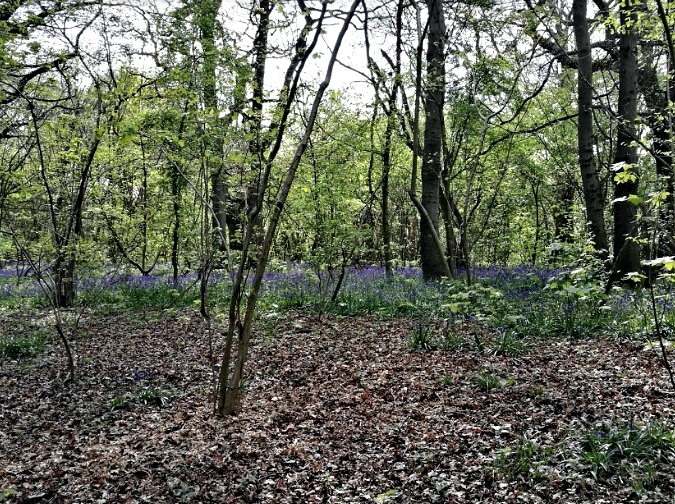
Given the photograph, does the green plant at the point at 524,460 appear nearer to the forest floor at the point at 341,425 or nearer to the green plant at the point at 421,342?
the forest floor at the point at 341,425

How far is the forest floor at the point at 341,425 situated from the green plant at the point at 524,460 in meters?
0.01

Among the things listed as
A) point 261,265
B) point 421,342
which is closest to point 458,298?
point 421,342

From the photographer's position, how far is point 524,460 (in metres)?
3.03

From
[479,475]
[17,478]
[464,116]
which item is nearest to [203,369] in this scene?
[17,478]

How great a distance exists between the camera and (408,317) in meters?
7.31

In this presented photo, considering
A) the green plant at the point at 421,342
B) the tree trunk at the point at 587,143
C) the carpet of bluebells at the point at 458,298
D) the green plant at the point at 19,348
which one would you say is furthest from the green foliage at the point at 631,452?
the green plant at the point at 19,348

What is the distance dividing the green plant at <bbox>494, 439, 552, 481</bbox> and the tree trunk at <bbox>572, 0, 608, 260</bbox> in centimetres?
484

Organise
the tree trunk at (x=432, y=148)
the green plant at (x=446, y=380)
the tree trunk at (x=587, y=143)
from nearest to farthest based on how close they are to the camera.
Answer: the green plant at (x=446, y=380) < the tree trunk at (x=587, y=143) < the tree trunk at (x=432, y=148)

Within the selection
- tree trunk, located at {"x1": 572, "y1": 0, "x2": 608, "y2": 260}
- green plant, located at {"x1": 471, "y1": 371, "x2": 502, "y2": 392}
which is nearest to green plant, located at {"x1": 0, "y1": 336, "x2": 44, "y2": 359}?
green plant, located at {"x1": 471, "y1": 371, "x2": 502, "y2": 392}

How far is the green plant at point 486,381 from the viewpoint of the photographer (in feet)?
14.1

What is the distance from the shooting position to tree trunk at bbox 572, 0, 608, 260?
718 cm

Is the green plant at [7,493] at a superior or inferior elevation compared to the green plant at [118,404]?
inferior

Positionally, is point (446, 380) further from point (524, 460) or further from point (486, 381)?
point (524, 460)

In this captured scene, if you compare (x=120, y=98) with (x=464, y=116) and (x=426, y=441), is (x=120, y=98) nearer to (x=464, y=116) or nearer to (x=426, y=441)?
(x=426, y=441)
